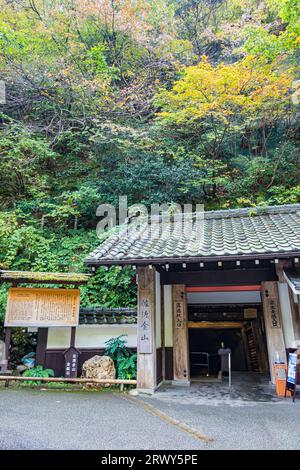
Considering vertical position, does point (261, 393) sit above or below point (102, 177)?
below

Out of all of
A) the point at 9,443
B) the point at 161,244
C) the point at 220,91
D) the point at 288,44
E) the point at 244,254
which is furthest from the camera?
the point at 220,91

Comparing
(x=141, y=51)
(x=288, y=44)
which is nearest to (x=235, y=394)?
(x=288, y=44)

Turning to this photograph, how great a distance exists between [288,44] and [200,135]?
5.82 m

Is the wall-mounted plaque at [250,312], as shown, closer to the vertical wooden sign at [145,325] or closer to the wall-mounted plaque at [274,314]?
the wall-mounted plaque at [274,314]

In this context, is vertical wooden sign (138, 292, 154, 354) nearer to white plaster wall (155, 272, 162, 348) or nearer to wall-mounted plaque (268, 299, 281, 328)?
white plaster wall (155, 272, 162, 348)

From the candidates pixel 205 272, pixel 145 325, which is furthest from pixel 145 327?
pixel 205 272

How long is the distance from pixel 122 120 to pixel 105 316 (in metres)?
10.1

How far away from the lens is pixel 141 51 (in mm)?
16016

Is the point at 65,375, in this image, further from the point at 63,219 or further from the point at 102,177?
the point at 102,177

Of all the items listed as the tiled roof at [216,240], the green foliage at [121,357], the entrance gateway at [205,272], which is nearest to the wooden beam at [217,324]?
the entrance gateway at [205,272]

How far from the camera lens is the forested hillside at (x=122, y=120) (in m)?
12.7

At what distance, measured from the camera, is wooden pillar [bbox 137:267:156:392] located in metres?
6.83

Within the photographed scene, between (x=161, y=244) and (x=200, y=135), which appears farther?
(x=200, y=135)

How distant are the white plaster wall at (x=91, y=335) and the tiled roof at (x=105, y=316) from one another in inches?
5.7
